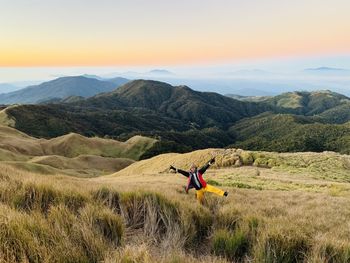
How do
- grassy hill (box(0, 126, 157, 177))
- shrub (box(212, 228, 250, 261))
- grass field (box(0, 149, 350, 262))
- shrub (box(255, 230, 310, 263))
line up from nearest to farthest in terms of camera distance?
grass field (box(0, 149, 350, 262)), shrub (box(255, 230, 310, 263)), shrub (box(212, 228, 250, 261)), grassy hill (box(0, 126, 157, 177))

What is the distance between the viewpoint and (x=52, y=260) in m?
3.44

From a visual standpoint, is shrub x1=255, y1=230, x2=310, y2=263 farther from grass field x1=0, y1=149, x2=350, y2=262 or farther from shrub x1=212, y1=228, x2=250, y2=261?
shrub x1=212, y1=228, x2=250, y2=261

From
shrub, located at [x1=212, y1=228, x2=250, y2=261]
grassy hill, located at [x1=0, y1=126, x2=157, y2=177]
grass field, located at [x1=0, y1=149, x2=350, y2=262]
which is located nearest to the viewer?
grass field, located at [x1=0, y1=149, x2=350, y2=262]

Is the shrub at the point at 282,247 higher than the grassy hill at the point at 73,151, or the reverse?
the shrub at the point at 282,247

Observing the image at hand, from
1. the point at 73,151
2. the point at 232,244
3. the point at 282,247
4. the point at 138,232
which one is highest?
the point at 282,247

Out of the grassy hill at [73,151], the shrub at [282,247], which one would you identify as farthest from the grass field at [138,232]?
the grassy hill at [73,151]

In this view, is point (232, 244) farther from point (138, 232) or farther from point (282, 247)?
point (138, 232)

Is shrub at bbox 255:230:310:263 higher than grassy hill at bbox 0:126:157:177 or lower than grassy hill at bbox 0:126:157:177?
higher

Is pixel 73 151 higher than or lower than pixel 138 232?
lower

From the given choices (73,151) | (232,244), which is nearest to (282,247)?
(232,244)

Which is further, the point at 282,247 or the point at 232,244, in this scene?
the point at 232,244

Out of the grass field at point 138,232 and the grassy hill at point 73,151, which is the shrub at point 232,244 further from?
the grassy hill at point 73,151

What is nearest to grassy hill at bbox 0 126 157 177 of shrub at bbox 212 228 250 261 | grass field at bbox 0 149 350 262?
grass field at bbox 0 149 350 262

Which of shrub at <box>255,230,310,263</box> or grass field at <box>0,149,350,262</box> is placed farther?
shrub at <box>255,230,310,263</box>
